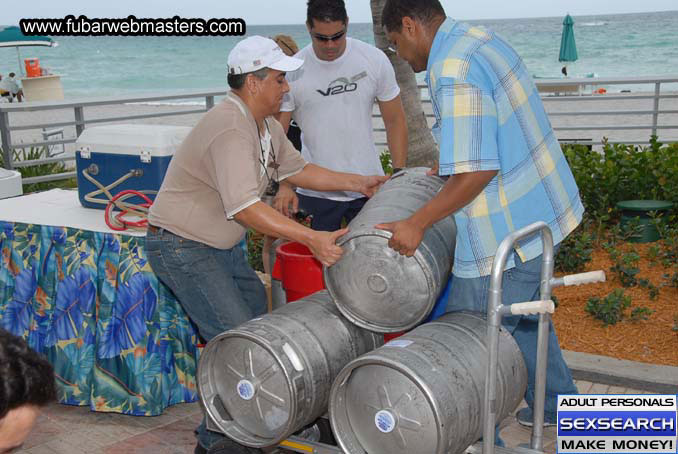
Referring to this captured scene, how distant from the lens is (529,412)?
15.1 ft

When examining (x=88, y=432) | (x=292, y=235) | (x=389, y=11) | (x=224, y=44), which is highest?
(x=224, y=44)

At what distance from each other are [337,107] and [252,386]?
2407mm

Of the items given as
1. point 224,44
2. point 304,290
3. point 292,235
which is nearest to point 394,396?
point 292,235

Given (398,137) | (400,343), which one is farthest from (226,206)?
(398,137)

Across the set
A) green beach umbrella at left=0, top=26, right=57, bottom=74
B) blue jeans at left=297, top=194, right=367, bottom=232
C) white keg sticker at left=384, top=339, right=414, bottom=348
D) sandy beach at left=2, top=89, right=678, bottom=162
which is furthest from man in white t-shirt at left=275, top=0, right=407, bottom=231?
green beach umbrella at left=0, top=26, right=57, bottom=74

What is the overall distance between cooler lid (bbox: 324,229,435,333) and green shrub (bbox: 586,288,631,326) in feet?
8.17

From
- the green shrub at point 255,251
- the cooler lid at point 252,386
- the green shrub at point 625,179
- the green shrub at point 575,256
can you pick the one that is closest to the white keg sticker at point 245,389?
the cooler lid at point 252,386

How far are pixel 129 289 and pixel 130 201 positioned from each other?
60 cm

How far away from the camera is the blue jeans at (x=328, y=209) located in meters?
5.52

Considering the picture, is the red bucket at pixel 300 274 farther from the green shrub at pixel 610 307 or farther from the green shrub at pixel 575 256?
the green shrub at pixel 575 256

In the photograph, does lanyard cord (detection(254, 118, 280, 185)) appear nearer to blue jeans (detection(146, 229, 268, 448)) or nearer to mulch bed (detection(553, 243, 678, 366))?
blue jeans (detection(146, 229, 268, 448))

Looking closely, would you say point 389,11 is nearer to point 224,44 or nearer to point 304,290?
point 304,290

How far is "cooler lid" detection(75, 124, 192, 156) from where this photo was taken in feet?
16.4

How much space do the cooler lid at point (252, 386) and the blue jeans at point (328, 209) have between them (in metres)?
2.00
